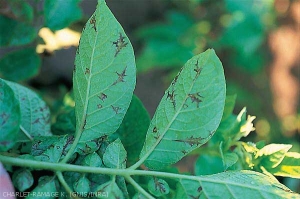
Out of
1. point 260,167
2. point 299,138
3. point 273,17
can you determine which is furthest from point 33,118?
point 299,138

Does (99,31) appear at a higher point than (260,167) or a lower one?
higher

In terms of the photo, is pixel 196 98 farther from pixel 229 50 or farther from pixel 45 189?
pixel 229 50

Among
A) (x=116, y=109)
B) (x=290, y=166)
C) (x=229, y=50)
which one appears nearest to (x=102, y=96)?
(x=116, y=109)

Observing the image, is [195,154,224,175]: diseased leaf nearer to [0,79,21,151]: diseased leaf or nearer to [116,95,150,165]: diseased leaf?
[116,95,150,165]: diseased leaf

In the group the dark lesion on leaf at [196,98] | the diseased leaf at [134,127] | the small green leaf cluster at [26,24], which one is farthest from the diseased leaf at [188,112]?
the small green leaf cluster at [26,24]

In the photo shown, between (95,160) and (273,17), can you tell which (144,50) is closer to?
(273,17)
